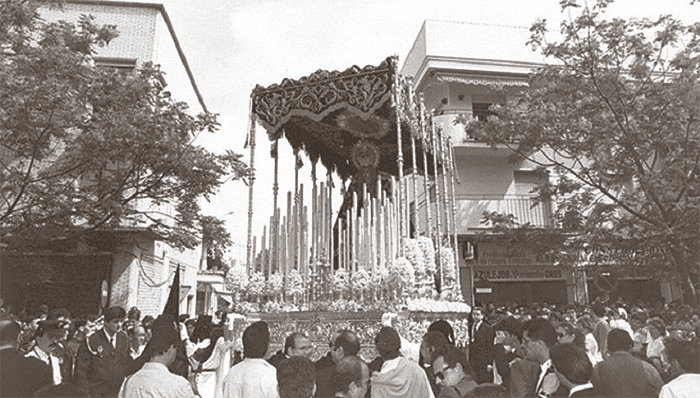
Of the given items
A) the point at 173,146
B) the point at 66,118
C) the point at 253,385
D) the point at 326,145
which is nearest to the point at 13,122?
the point at 66,118

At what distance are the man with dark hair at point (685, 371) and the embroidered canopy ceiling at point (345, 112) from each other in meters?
5.54

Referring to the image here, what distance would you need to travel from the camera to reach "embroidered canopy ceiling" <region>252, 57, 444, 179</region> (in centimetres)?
885

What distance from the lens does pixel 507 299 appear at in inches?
741

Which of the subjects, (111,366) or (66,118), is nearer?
(111,366)

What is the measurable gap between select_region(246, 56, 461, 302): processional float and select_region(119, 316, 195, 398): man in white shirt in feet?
14.6

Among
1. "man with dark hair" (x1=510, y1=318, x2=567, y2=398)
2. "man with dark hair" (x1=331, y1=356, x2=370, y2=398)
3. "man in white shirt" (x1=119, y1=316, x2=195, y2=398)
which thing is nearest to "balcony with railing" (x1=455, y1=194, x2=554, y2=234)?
"man with dark hair" (x1=510, y1=318, x2=567, y2=398)

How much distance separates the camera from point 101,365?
19.3 feet

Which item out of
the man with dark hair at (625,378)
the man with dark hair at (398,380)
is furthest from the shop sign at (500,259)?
the man with dark hair at (398,380)

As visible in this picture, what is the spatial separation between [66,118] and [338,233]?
5.48 metres

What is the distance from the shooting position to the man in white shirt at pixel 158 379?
331 centimetres

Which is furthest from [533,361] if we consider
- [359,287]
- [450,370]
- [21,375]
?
[21,375]

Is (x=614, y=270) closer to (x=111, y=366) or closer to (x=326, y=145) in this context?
(x=326, y=145)

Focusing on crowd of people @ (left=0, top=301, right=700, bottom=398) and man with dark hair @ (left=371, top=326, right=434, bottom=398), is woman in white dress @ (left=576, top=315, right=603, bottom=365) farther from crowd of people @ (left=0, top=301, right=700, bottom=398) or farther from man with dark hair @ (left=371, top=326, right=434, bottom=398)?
man with dark hair @ (left=371, top=326, right=434, bottom=398)

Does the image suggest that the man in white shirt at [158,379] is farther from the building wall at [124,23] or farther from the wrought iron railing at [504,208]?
the building wall at [124,23]
